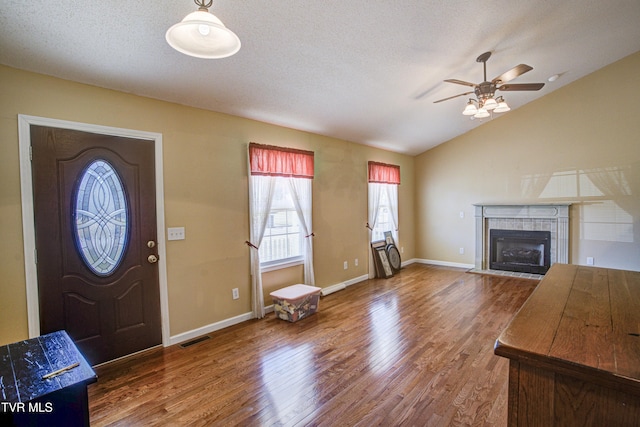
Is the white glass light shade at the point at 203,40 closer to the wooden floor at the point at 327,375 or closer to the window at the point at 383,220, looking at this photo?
the wooden floor at the point at 327,375

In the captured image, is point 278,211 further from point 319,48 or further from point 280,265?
point 319,48

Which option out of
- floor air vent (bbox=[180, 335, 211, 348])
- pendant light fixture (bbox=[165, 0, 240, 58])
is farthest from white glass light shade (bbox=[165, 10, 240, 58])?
floor air vent (bbox=[180, 335, 211, 348])

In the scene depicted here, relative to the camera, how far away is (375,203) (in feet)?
18.3

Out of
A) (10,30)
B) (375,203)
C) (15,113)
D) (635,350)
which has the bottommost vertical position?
(635,350)

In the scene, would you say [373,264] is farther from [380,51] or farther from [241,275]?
[380,51]

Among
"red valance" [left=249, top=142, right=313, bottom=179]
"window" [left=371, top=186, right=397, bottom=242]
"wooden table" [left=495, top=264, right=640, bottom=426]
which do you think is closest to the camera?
"wooden table" [left=495, top=264, right=640, bottom=426]

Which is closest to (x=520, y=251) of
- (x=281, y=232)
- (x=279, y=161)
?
(x=281, y=232)

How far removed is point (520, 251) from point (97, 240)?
6431 millimetres

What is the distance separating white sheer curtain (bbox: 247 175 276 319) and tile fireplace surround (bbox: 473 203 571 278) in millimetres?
4320

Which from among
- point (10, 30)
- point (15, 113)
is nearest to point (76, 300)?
point (15, 113)

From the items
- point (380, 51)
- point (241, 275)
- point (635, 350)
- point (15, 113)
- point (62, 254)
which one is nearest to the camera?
point (635, 350)

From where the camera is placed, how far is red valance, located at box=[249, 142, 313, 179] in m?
3.57

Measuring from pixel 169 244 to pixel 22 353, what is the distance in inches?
60.3

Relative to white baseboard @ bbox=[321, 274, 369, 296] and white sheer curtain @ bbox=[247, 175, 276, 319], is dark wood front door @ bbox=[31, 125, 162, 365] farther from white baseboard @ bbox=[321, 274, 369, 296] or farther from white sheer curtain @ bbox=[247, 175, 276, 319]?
white baseboard @ bbox=[321, 274, 369, 296]
